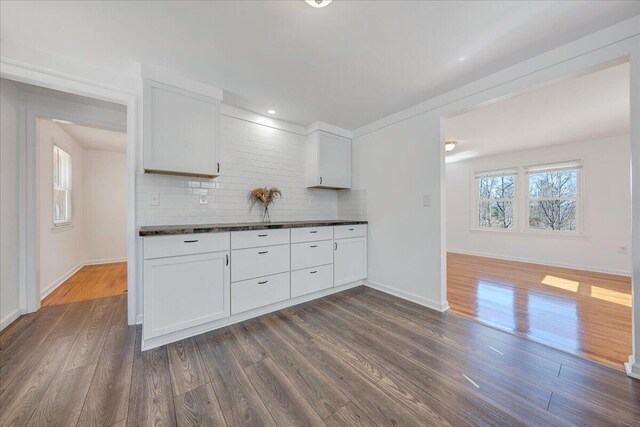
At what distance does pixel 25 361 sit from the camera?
1708 mm

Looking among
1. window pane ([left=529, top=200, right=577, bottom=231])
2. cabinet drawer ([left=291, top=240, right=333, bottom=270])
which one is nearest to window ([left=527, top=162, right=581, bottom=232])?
window pane ([left=529, top=200, right=577, bottom=231])

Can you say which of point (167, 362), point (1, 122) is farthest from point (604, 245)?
point (1, 122)

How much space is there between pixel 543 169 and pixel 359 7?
5.52 m

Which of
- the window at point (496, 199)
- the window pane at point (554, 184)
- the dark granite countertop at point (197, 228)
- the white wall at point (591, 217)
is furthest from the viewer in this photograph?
the window at point (496, 199)

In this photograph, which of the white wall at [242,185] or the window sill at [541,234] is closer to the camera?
the white wall at [242,185]

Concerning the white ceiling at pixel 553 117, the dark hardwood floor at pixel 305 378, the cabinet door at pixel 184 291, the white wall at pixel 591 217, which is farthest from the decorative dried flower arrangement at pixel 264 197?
the white wall at pixel 591 217

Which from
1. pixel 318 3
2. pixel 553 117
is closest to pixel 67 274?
pixel 318 3

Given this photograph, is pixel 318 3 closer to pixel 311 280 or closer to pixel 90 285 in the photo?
pixel 311 280

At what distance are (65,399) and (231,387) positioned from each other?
92cm

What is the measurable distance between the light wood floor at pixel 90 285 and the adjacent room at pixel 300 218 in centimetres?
6

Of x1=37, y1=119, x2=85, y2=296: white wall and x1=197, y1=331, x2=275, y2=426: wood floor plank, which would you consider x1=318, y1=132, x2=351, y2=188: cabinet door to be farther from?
x1=37, y1=119, x2=85, y2=296: white wall

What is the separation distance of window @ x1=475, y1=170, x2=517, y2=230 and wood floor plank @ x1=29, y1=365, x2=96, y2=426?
6954mm

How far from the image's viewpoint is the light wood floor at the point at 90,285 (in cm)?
298

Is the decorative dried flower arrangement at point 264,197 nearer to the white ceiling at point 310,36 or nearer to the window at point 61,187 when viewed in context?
the white ceiling at point 310,36
